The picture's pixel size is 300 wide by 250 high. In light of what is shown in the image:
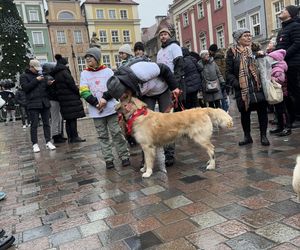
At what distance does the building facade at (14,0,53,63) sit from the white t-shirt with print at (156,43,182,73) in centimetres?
4813

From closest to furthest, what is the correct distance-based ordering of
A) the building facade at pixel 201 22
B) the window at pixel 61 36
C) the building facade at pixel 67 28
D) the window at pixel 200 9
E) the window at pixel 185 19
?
1. the building facade at pixel 201 22
2. the window at pixel 200 9
3. the window at pixel 185 19
4. the building facade at pixel 67 28
5. the window at pixel 61 36

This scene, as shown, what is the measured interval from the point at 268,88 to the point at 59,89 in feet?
15.9

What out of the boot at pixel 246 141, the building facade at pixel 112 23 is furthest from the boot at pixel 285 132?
the building facade at pixel 112 23

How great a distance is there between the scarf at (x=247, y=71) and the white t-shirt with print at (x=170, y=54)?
102 centimetres

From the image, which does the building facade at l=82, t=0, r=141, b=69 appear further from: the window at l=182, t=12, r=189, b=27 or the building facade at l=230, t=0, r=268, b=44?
the building facade at l=230, t=0, r=268, b=44

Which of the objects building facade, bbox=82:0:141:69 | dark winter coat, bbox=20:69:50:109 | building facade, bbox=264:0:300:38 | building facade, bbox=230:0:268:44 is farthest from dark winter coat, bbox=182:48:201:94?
building facade, bbox=82:0:141:69

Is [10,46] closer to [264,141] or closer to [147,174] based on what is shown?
[264,141]

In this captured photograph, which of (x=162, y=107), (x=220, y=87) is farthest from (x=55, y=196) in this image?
(x=220, y=87)

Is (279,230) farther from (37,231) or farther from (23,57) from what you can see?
(23,57)

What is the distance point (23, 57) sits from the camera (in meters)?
34.5

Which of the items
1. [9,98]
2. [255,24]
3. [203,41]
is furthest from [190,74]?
[203,41]

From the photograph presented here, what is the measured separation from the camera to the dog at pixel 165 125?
16.0 ft

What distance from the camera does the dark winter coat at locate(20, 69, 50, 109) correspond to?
Answer: 7953 millimetres

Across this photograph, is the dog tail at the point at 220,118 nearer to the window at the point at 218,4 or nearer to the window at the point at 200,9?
the window at the point at 218,4
